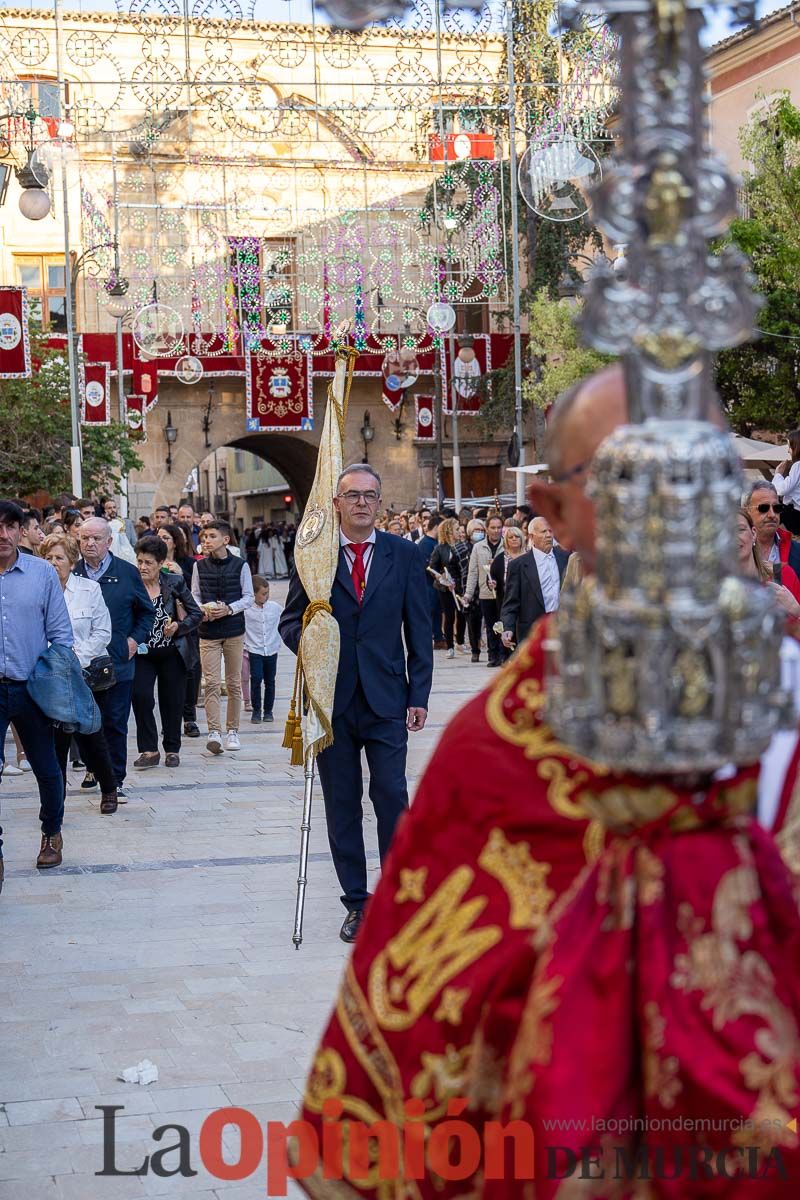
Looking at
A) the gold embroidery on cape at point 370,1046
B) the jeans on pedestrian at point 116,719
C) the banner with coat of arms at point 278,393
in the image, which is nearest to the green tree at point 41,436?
the banner with coat of arms at point 278,393

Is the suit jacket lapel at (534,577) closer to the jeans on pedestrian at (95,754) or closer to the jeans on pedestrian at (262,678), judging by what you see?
the jeans on pedestrian at (95,754)

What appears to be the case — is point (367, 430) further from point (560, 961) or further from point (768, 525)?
point (560, 961)

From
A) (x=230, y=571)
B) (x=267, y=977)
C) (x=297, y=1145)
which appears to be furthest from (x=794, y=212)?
(x=297, y=1145)

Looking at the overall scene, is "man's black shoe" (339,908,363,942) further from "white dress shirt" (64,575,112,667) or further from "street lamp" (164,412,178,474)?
"street lamp" (164,412,178,474)

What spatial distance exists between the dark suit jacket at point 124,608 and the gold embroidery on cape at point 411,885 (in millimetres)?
9311

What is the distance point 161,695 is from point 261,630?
2113 millimetres

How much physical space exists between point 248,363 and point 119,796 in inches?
1101

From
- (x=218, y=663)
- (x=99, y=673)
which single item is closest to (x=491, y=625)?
(x=218, y=663)

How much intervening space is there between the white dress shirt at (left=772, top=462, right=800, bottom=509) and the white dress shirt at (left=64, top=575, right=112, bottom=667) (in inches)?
179

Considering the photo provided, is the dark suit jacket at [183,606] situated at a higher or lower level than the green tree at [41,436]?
lower

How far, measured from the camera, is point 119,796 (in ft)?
36.7

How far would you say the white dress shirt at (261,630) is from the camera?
49.7ft

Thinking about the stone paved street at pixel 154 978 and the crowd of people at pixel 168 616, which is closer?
the stone paved street at pixel 154 978

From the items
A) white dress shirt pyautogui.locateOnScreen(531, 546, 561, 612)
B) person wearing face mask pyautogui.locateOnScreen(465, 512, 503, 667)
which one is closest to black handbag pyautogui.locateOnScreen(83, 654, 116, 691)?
white dress shirt pyautogui.locateOnScreen(531, 546, 561, 612)
